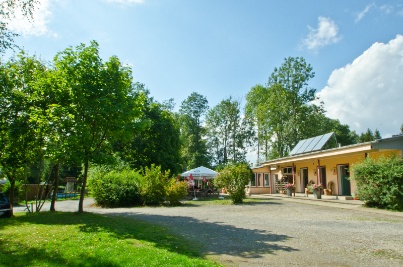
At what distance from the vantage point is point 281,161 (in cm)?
2619

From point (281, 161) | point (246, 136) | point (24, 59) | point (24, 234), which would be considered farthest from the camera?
point (246, 136)

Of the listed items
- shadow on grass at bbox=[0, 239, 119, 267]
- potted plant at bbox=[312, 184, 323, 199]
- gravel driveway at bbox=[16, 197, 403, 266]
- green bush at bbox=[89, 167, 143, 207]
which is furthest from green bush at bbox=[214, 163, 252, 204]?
shadow on grass at bbox=[0, 239, 119, 267]

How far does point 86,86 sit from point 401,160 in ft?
46.0

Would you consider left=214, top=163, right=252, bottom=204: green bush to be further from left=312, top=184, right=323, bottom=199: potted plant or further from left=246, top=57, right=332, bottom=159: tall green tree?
left=246, top=57, right=332, bottom=159: tall green tree

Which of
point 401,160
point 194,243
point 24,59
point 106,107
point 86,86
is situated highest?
point 24,59

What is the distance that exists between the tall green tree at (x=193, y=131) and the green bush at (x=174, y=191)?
1243 inches

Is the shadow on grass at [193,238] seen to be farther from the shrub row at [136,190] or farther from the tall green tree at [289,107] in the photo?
the tall green tree at [289,107]

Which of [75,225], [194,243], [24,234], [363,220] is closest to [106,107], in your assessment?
[75,225]

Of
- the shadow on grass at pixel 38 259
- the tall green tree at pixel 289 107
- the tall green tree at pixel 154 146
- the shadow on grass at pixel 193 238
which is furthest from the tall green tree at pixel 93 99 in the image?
the tall green tree at pixel 289 107

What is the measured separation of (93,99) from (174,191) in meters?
8.87

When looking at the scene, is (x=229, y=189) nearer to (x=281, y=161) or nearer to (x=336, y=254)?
(x=281, y=161)

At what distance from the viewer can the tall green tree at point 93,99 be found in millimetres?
11203

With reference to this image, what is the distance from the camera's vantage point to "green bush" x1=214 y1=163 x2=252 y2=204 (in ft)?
62.3

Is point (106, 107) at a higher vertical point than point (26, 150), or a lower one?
higher
